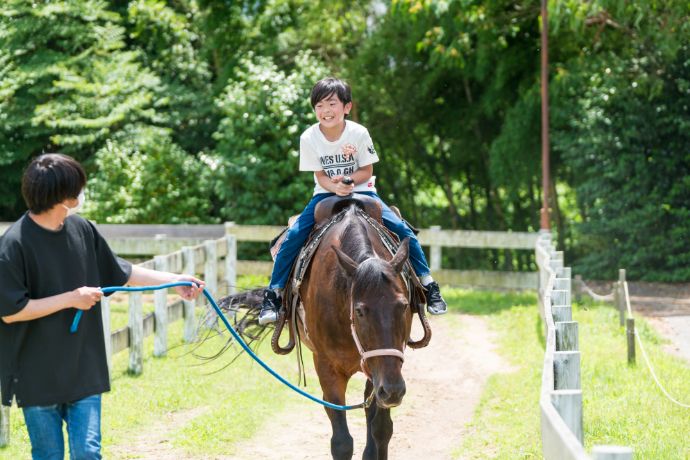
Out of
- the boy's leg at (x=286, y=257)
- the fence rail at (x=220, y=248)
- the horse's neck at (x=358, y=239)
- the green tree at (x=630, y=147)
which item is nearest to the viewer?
the horse's neck at (x=358, y=239)

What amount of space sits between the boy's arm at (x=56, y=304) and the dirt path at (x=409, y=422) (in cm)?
344

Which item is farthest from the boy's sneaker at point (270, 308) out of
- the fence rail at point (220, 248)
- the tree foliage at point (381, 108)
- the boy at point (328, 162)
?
the tree foliage at point (381, 108)

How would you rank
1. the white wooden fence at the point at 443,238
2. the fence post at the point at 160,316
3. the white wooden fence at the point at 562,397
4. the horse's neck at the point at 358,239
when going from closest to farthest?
the white wooden fence at the point at 562,397
the horse's neck at the point at 358,239
the fence post at the point at 160,316
the white wooden fence at the point at 443,238

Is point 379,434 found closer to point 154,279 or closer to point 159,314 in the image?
point 154,279

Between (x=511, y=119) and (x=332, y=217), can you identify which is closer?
(x=332, y=217)

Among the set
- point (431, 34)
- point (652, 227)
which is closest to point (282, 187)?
point (431, 34)

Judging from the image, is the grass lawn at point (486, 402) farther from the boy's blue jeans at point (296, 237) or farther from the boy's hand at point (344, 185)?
the boy's hand at point (344, 185)

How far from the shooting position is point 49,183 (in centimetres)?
463

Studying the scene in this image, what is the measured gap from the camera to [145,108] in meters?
24.1

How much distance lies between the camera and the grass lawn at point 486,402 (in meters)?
7.78

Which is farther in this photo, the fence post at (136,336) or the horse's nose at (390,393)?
the fence post at (136,336)

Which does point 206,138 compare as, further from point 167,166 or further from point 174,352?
point 174,352

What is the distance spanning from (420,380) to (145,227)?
9.10 metres

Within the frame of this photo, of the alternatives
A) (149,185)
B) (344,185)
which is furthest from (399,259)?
(149,185)
